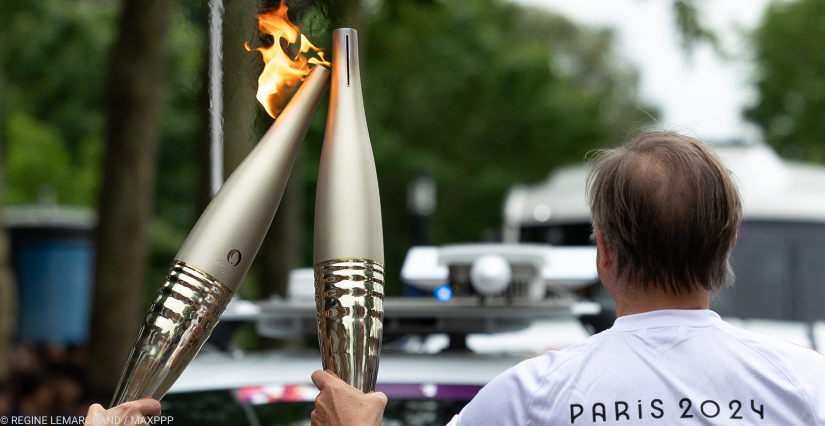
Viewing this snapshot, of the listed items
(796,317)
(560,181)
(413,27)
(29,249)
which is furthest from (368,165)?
(29,249)

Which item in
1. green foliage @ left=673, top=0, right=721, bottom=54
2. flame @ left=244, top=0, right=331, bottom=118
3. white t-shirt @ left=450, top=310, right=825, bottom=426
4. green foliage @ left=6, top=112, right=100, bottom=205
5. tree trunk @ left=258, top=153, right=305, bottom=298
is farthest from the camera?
green foliage @ left=6, top=112, right=100, bottom=205

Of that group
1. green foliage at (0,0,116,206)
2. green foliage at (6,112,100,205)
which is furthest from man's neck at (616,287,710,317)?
green foliage at (6,112,100,205)

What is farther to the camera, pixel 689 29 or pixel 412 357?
pixel 689 29

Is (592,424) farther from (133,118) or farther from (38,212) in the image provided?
(38,212)

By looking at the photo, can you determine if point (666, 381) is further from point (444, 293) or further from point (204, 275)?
point (444, 293)

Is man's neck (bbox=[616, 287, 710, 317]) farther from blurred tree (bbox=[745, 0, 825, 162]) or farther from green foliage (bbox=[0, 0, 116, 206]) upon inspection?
blurred tree (bbox=[745, 0, 825, 162])

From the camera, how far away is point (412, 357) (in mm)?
2977

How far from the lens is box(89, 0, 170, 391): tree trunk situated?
819 cm

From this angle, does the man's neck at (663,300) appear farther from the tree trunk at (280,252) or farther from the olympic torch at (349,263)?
the tree trunk at (280,252)

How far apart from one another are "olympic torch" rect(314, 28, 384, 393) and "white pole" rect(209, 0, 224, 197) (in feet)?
1.23

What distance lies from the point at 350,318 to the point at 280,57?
595 millimetres

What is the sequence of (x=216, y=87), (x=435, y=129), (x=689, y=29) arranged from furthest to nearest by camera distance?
(x=435, y=129)
(x=689, y=29)
(x=216, y=87)

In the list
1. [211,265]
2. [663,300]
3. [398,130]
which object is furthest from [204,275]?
[398,130]

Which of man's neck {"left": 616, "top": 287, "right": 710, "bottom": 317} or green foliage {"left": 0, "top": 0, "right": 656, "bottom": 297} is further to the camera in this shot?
green foliage {"left": 0, "top": 0, "right": 656, "bottom": 297}
